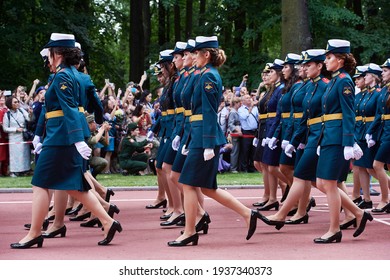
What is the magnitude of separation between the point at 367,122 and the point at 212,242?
5027 millimetres

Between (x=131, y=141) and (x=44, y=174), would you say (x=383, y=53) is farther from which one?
(x=44, y=174)

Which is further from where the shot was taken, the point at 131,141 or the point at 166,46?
the point at 166,46

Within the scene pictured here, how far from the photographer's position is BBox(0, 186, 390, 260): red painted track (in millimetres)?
9414

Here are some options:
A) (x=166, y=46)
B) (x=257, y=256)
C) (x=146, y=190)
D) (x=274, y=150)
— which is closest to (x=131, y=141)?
(x=146, y=190)

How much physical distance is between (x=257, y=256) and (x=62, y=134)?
2.43 metres

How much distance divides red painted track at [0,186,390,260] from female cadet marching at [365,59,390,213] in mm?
523

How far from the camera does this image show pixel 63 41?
10227 mm

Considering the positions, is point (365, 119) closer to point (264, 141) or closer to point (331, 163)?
point (264, 141)

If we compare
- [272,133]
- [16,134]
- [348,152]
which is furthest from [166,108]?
[16,134]

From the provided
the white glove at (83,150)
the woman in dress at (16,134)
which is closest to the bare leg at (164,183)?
the white glove at (83,150)

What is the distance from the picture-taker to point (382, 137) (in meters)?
14.0

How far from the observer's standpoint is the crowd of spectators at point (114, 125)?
2125cm

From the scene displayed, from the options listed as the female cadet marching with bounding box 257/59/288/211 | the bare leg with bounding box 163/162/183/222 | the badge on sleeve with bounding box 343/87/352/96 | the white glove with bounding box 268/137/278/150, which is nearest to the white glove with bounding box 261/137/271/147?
the female cadet marching with bounding box 257/59/288/211

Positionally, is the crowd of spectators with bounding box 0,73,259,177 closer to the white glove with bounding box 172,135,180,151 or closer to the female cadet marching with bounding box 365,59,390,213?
the female cadet marching with bounding box 365,59,390,213
